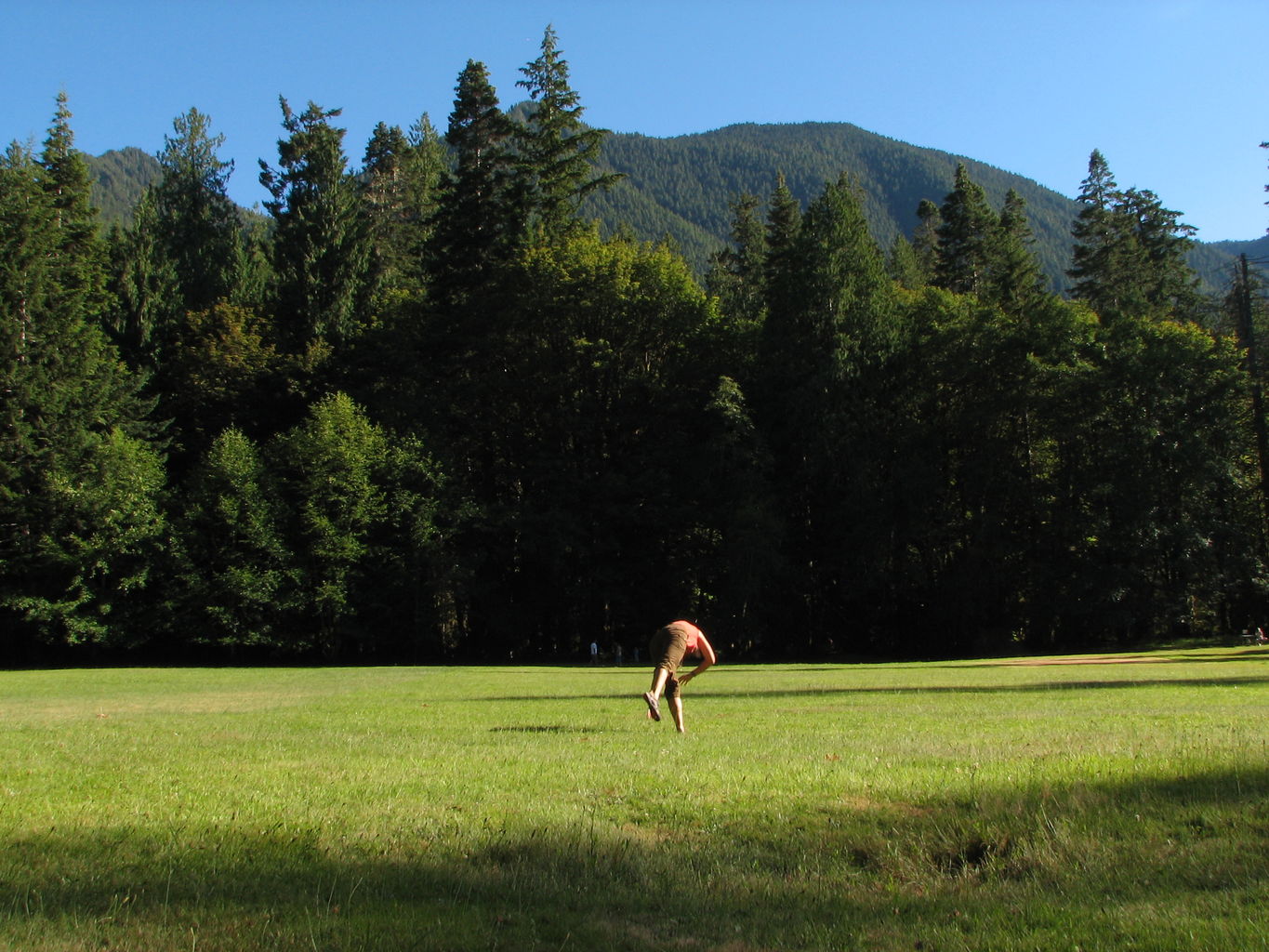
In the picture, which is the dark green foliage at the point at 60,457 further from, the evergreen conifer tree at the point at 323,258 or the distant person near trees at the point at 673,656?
the distant person near trees at the point at 673,656

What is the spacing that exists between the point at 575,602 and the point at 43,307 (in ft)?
99.2

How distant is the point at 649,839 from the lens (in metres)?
7.12

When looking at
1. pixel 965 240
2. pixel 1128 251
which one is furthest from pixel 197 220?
pixel 1128 251

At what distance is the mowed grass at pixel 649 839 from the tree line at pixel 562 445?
37.7m

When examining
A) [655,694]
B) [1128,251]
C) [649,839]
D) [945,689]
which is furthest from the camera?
[1128,251]

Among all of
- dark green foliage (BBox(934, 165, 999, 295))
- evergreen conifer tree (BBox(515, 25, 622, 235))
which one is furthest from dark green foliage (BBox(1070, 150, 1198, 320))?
evergreen conifer tree (BBox(515, 25, 622, 235))

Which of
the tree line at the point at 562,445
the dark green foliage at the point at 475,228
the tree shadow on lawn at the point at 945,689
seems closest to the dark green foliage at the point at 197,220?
the tree line at the point at 562,445

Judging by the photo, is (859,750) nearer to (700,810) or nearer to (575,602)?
(700,810)

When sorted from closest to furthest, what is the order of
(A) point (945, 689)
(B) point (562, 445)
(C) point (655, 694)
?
(C) point (655, 694)
(A) point (945, 689)
(B) point (562, 445)

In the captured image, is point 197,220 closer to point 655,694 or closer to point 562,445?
point 562,445

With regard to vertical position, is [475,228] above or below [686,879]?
above

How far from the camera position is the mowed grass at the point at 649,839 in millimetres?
5230

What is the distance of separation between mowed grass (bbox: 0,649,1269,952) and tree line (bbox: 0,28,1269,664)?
3769 centimetres

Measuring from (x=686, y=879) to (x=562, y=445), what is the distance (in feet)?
165
